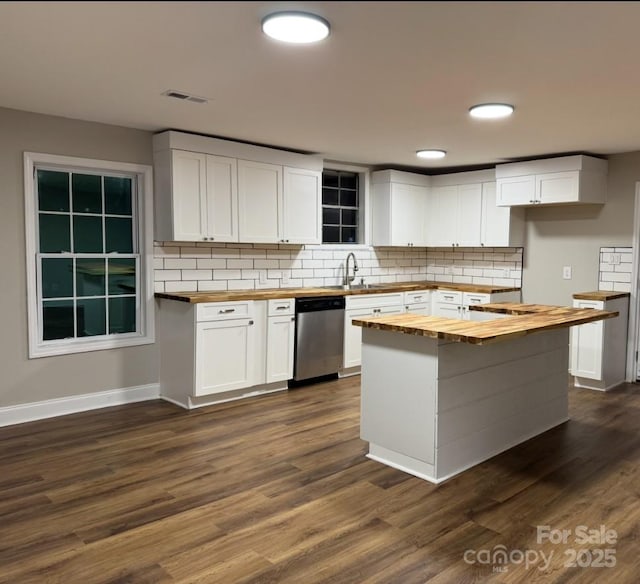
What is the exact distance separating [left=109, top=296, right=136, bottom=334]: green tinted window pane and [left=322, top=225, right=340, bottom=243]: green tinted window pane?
236 cm

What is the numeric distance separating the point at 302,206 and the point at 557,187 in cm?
251

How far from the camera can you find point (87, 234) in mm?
4430

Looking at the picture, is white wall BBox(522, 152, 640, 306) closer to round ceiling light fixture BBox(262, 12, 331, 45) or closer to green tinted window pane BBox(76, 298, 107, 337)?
round ceiling light fixture BBox(262, 12, 331, 45)

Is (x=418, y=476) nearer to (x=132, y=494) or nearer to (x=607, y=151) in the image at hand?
(x=132, y=494)

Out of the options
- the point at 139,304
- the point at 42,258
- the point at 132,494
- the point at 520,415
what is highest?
the point at 42,258

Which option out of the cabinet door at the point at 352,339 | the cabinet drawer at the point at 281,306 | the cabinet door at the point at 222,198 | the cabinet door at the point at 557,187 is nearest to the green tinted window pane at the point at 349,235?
the cabinet door at the point at 352,339

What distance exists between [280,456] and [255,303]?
1644mm

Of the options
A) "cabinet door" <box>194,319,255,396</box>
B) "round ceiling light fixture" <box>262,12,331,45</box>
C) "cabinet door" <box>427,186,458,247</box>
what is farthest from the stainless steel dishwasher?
"round ceiling light fixture" <box>262,12,331,45</box>

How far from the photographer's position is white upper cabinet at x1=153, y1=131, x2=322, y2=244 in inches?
180

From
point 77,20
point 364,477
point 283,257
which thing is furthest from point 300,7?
point 283,257

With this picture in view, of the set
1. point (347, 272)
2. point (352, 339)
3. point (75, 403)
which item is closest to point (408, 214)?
point (347, 272)

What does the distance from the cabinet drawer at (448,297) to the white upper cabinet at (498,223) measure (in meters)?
0.65

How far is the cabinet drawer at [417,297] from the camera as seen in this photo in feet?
20.3

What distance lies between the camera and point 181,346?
461 centimetres
